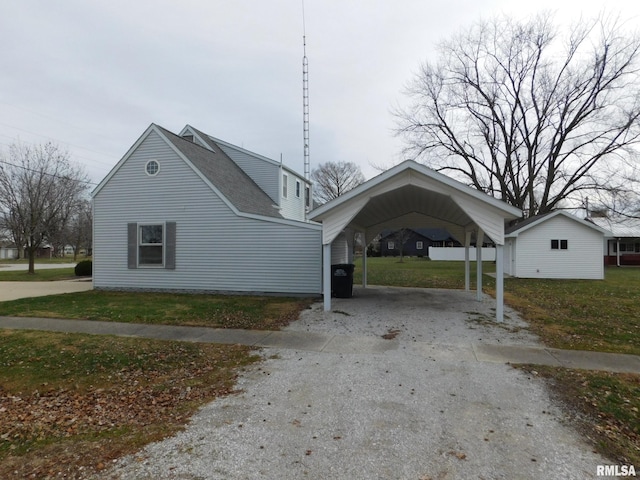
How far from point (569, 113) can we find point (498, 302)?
24663 mm

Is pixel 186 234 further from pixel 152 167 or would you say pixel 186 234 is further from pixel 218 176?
pixel 152 167

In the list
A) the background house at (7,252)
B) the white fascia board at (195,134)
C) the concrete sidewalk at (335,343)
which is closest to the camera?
the concrete sidewalk at (335,343)

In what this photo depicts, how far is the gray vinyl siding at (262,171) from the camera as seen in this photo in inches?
728

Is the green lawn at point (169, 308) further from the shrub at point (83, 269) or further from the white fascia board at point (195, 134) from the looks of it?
the shrub at point (83, 269)

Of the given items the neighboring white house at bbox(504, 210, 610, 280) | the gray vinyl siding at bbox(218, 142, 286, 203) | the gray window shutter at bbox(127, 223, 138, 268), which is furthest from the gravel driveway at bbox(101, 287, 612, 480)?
the neighboring white house at bbox(504, 210, 610, 280)

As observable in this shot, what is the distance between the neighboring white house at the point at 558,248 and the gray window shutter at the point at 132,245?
62.0ft

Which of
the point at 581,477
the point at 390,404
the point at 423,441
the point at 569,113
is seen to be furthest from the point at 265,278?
the point at 569,113

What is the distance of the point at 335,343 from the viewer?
6793 mm

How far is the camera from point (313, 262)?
12.3 m

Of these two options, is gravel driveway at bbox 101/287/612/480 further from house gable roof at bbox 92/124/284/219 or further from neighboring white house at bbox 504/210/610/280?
neighboring white house at bbox 504/210/610/280

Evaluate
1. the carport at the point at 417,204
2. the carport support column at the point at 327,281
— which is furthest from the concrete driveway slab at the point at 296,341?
the carport at the point at 417,204

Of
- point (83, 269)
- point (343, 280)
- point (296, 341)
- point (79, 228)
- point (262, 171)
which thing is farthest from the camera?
point (79, 228)

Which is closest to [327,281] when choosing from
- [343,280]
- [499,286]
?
[343,280]

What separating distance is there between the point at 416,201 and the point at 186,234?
7.94m
